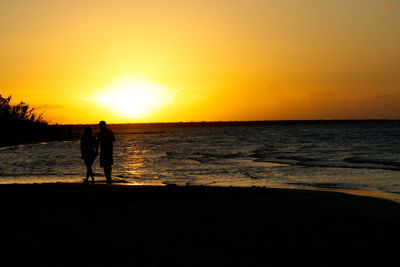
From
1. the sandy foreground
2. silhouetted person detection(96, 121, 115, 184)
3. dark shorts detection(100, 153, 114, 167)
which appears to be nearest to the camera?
the sandy foreground

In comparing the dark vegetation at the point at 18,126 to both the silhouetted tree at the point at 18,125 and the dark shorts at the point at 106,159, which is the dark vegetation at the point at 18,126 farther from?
the dark shorts at the point at 106,159

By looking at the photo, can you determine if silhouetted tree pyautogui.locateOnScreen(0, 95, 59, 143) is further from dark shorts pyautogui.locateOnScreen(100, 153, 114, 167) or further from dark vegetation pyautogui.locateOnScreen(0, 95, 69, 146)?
dark shorts pyautogui.locateOnScreen(100, 153, 114, 167)

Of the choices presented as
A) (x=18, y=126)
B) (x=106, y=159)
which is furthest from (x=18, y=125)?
(x=106, y=159)

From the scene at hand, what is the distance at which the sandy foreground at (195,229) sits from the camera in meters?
5.74

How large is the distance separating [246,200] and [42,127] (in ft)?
276

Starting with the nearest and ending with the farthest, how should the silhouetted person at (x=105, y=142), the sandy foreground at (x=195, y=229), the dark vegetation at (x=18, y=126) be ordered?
the sandy foreground at (x=195, y=229) < the silhouetted person at (x=105, y=142) < the dark vegetation at (x=18, y=126)

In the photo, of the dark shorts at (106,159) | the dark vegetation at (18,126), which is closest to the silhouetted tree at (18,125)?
the dark vegetation at (18,126)

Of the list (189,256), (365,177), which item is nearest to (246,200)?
(189,256)

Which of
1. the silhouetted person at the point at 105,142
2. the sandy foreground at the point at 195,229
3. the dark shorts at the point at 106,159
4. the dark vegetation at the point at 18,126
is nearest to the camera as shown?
the sandy foreground at the point at 195,229

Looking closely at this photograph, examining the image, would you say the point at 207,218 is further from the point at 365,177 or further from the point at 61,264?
the point at 365,177

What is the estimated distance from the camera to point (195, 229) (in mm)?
7371

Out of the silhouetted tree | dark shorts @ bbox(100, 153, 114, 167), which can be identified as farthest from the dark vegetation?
dark shorts @ bbox(100, 153, 114, 167)

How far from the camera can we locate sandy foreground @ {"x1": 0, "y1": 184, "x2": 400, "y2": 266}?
5.74 metres

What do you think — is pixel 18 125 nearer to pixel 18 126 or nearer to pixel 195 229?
pixel 18 126
